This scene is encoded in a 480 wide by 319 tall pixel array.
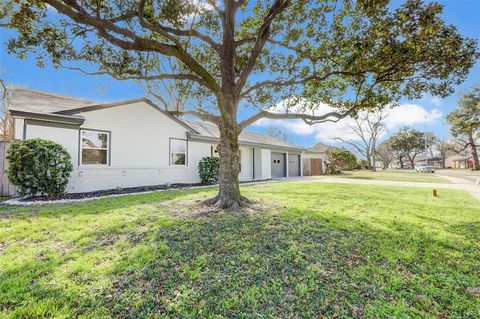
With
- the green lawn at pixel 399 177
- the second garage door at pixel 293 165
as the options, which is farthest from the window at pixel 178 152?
the green lawn at pixel 399 177

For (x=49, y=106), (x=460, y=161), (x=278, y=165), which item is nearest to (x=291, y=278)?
(x=49, y=106)

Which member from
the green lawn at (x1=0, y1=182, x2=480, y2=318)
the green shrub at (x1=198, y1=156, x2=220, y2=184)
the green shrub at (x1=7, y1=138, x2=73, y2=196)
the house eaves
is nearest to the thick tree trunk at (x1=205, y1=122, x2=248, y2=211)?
the green lawn at (x1=0, y1=182, x2=480, y2=318)

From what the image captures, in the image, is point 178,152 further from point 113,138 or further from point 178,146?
point 113,138

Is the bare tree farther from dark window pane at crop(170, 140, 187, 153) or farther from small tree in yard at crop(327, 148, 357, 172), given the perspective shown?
dark window pane at crop(170, 140, 187, 153)

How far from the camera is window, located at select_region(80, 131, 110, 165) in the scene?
9.52 meters

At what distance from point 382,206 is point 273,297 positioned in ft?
19.5

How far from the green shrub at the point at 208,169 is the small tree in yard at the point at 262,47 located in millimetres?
5654

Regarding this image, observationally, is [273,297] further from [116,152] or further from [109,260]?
[116,152]

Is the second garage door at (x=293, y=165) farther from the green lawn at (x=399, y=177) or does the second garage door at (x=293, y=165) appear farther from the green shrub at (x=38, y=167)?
the green shrub at (x=38, y=167)

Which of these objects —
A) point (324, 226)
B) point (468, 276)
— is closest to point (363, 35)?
point (324, 226)

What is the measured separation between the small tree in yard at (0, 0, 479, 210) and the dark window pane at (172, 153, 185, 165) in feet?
17.9

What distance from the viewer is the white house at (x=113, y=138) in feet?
28.9

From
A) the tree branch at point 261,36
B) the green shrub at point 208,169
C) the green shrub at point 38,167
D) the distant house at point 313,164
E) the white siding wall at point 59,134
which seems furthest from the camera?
the distant house at point 313,164

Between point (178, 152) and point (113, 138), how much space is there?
11.6ft
